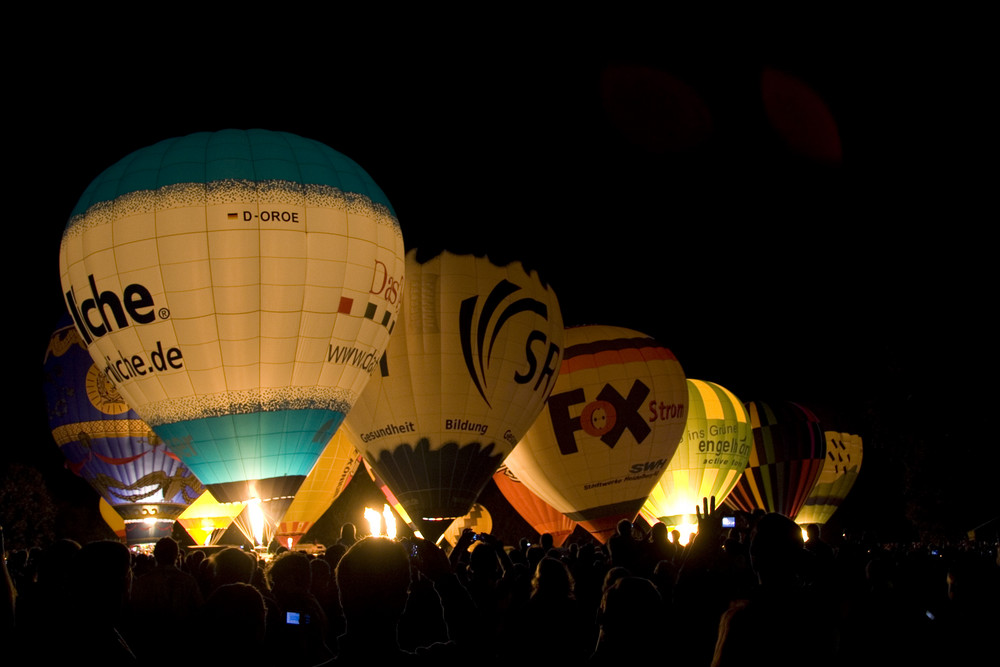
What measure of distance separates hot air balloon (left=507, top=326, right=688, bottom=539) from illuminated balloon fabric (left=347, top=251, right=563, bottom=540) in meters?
2.82

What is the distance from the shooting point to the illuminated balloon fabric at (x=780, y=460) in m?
23.1

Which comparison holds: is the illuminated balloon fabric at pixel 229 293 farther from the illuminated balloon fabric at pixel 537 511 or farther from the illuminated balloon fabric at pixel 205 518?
the illuminated balloon fabric at pixel 537 511

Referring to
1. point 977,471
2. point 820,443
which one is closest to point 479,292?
point 977,471

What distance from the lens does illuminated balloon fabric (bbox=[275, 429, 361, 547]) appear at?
725 inches

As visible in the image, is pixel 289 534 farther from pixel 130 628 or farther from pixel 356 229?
pixel 130 628

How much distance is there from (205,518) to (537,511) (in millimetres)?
7217

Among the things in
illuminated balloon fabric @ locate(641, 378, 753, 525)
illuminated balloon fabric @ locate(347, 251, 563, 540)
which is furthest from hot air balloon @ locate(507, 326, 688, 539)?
illuminated balloon fabric @ locate(347, 251, 563, 540)

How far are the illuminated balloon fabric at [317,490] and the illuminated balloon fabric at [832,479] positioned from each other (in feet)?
47.1

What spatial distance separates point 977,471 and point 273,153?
1528 cm

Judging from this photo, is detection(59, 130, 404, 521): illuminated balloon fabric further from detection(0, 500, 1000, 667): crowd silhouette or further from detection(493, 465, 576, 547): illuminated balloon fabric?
detection(493, 465, 576, 547): illuminated balloon fabric

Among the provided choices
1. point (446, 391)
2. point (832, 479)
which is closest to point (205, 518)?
point (446, 391)

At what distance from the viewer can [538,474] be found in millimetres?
15586

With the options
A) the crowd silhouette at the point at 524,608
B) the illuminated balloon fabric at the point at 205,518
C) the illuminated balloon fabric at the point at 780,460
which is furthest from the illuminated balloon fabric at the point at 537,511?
the crowd silhouette at the point at 524,608

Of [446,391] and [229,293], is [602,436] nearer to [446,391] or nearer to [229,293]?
[446,391]
